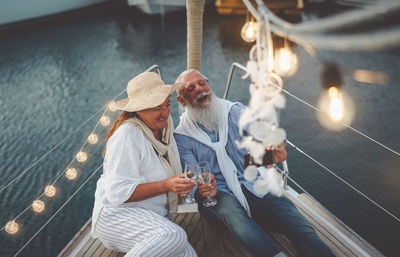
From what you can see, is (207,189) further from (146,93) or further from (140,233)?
(146,93)

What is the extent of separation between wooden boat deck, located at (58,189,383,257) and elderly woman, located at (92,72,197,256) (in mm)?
344

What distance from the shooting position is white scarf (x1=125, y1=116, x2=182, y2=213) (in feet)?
6.67

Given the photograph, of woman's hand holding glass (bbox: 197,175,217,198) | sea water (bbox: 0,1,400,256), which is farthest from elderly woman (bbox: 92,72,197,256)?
sea water (bbox: 0,1,400,256)

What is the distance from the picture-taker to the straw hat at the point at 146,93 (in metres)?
1.93

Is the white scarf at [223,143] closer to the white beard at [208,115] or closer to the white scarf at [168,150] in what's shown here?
the white beard at [208,115]

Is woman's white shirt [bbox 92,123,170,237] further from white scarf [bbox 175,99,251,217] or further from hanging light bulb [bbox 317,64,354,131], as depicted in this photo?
hanging light bulb [bbox 317,64,354,131]

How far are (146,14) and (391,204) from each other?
13.9 metres

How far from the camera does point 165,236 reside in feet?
5.59

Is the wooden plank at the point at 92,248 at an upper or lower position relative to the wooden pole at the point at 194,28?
lower

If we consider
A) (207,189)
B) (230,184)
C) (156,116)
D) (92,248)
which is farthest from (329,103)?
(92,248)

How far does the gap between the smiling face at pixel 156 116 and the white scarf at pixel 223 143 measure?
329mm

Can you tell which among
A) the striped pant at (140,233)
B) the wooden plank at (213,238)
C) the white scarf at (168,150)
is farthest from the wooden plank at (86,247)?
the wooden plank at (213,238)

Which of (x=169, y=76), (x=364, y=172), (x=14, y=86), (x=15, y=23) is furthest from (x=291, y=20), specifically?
(x=15, y=23)

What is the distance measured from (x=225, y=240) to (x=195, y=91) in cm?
120
